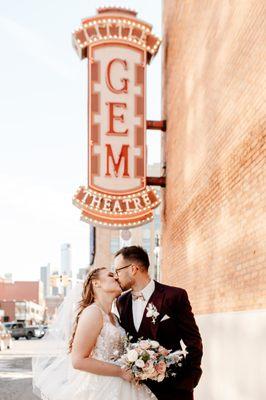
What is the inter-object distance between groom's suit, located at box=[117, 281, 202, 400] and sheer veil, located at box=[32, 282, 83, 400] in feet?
2.08

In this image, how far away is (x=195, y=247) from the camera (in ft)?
40.6

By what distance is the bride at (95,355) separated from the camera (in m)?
5.00

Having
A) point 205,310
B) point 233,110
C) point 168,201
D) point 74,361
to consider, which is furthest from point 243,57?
point 168,201

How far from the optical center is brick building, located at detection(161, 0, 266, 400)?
8031mm

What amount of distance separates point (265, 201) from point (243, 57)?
6.98 ft

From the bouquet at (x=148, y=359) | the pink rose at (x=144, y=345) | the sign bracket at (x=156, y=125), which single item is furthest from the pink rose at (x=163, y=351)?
the sign bracket at (x=156, y=125)

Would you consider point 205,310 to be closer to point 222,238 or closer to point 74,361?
point 222,238

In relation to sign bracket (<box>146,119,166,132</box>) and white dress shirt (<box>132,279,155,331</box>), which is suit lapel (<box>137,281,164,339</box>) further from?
sign bracket (<box>146,119,166,132</box>)

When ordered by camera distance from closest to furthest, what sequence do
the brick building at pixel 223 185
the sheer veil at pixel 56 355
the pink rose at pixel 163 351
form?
the pink rose at pixel 163 351, the sheer veil at pixel 56 355, the brick building at pixel 223 185

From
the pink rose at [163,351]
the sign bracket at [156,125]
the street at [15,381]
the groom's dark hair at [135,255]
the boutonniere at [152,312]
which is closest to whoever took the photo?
the pink rose at [163,351]

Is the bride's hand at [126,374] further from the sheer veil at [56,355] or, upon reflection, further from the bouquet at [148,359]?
the sheer veil at [56,355]

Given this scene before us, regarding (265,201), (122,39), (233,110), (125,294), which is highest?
(122,39)

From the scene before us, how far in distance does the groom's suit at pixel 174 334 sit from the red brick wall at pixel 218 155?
2.52m

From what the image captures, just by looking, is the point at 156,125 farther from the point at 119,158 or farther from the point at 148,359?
the point at 148,359
